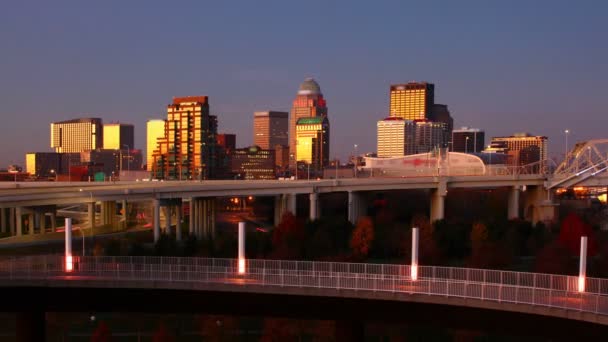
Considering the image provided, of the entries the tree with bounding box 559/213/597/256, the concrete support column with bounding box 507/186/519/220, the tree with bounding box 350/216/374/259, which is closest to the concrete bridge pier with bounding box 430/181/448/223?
the concrete support column with bounding box 507/186/519/220

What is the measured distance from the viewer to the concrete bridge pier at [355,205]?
73.6m

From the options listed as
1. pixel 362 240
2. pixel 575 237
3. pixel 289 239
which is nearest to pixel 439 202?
pixel 575 237

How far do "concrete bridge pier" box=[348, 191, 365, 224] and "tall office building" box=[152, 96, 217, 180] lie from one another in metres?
78.4

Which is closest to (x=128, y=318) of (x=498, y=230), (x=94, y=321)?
(x=94, y=321)

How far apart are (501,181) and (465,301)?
63.1m

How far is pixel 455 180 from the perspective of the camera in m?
79.1

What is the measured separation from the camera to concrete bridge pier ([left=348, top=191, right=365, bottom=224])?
7356cm

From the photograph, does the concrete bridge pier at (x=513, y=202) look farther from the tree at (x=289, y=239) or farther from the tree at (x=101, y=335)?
the tree at (x=101, y=335)

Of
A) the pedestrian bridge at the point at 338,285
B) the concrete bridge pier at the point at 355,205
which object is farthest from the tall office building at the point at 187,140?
the pedestrian bridge at the point at 338,285

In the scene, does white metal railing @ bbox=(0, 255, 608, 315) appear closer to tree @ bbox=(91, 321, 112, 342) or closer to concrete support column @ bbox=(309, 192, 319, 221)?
tree @ bbox=(91, 321, 112, 342)

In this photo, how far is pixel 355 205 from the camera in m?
75.4

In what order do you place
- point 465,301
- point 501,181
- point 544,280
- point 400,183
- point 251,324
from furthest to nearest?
point 501,181 < point 400,183 < point 251,324 < point 544,280 < point 465,301

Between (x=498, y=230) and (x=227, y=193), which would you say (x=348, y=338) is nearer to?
(x=498, y=230)

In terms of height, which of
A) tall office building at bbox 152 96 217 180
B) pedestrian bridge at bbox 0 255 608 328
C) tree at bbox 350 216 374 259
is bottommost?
tree at bbox 350 216 374 259
